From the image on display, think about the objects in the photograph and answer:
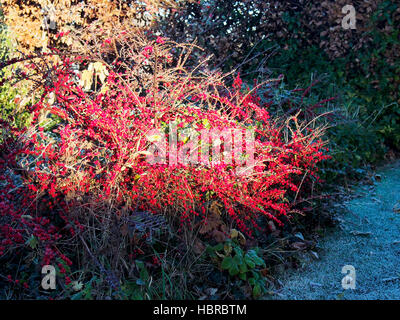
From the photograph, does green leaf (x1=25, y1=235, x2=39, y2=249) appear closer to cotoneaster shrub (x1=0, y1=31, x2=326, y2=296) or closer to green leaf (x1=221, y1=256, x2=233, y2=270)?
cotoneaster shrub (x1=0, y1=31, x2=326, y2=296)

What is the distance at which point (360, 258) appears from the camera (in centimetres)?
342

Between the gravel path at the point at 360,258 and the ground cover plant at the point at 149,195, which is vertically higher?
the ground cover plant at the point at 149,195

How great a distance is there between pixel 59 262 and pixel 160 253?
673mm

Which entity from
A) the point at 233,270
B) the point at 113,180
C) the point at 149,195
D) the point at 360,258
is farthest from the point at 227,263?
the point at 360,258

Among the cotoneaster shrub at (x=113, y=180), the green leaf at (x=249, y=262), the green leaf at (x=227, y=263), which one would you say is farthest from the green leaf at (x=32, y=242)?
the green leaf at (x=249, y=262)

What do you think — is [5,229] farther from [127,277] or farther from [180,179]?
[180,179]

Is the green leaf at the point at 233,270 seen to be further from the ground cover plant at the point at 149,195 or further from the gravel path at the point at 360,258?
the gravel path at the point at 360,258

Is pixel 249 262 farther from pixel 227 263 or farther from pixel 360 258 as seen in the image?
pixel 360 258

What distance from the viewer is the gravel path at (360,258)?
2.99 m

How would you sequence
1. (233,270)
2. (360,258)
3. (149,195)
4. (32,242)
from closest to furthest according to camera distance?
1. (32,242)
2. (233,270)
3. (149,195)
4. (360,258)

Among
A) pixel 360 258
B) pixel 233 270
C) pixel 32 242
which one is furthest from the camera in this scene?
pixel 360 258

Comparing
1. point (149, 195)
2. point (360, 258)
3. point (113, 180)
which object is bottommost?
point (360, 258)

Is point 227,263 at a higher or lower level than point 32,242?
lower
